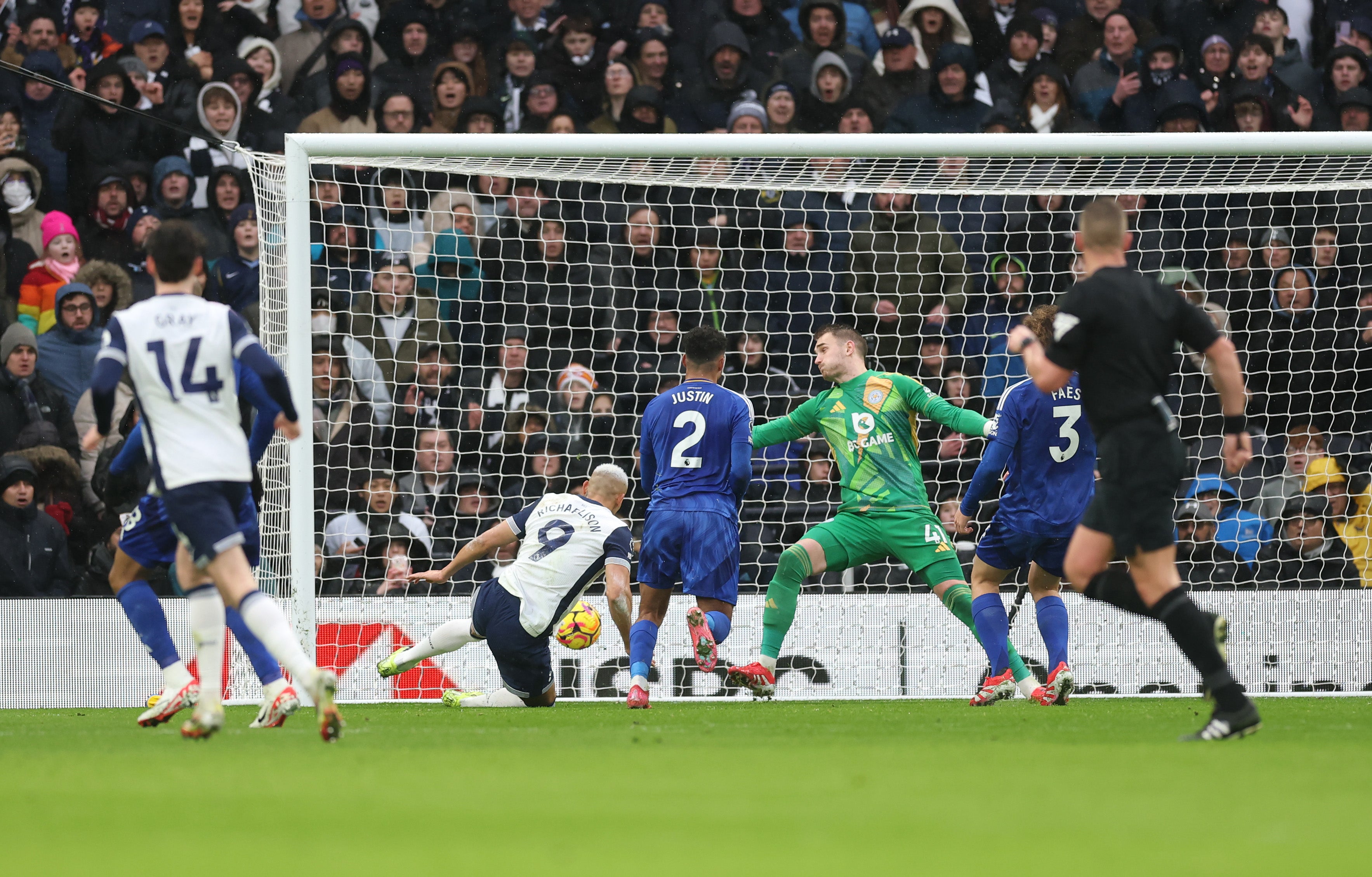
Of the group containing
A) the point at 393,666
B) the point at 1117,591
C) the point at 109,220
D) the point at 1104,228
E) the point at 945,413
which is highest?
the point at 109,220

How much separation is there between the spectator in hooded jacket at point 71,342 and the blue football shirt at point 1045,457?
6.46 meters

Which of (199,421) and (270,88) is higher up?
(270,88)

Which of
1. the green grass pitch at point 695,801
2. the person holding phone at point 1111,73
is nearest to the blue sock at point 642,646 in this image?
the green grass pitch at point 695,801

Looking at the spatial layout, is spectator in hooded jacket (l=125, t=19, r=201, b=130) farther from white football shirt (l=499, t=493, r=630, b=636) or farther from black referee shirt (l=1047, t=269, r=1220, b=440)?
black referee shirt (l=1047, t=269, r=1220, b=440)

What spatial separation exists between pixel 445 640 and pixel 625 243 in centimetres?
446

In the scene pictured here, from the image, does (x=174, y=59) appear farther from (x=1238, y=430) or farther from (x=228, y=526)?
(x=1238, y=430)

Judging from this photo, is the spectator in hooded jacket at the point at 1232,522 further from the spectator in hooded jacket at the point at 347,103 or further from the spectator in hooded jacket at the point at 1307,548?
the spectator in hooded jacket at the point at 347,103

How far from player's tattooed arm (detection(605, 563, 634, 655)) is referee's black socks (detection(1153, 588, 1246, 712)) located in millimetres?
3392

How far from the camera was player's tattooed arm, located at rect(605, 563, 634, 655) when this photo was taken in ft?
26.9

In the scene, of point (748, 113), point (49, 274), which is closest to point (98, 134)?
point (49, 274)

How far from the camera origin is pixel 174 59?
12328 millimetres

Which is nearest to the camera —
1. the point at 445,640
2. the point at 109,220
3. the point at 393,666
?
the point at 393,666

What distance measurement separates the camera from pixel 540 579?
26.9 feet

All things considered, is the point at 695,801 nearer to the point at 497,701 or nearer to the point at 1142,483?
the point at 1142,483
